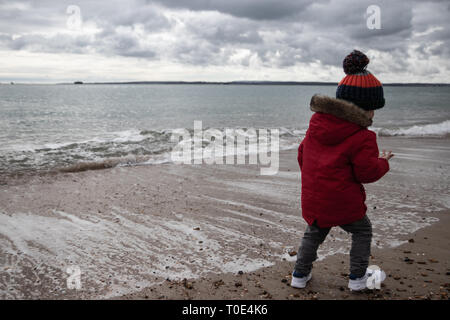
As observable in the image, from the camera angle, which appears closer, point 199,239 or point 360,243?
point 360,243

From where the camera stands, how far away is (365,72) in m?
2.88

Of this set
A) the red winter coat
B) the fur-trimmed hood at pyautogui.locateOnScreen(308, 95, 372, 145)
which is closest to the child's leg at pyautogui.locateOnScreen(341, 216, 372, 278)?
the red winter coat

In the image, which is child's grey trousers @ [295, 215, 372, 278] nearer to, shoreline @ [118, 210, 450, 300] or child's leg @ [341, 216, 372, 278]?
child's leg @ [341, 216, 372, 278]

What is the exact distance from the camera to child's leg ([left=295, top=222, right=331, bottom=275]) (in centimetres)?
312

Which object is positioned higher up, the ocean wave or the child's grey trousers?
the ocean wave

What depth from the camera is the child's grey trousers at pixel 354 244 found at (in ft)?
10.0

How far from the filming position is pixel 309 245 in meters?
3.16

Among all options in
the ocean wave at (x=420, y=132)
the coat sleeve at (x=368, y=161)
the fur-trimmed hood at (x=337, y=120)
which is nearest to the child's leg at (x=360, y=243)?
the coat sleeve at (x=368, y=161)

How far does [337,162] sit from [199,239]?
93.4 inches

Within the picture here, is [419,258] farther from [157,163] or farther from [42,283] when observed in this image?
[157,163]

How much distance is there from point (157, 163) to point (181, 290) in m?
7.13
